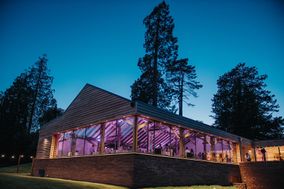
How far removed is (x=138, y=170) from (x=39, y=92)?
32.4m

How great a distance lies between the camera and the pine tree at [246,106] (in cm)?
3638

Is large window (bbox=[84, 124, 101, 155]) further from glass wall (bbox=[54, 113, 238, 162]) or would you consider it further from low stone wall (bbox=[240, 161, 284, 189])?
low stone wall (bbox=[240, 161, 284, 189])

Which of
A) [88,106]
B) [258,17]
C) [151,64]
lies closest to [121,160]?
[88,106]

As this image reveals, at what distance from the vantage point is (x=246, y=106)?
3759 centimetres

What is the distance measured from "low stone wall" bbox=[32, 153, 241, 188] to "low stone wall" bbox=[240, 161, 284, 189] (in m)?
2.34

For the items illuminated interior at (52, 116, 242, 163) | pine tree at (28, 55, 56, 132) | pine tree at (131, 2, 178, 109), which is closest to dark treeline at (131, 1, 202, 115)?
pine tree at (131, 2, 178, 109)

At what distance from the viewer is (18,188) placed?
737cm

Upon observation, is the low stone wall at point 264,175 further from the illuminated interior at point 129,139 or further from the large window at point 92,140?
the large window at point 92,140

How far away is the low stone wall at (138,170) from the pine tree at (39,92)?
22730mm

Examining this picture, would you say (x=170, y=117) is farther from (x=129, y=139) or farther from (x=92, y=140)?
(x=92, y=140)

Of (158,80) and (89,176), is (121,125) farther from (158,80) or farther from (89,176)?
(158,80)

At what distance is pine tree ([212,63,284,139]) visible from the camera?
119 feet

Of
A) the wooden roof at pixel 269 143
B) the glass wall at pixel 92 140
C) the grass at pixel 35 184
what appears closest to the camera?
the grass at pixel 35 184

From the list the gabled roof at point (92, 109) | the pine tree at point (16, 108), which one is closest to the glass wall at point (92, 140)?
the gabled roof at point (92, 109)
